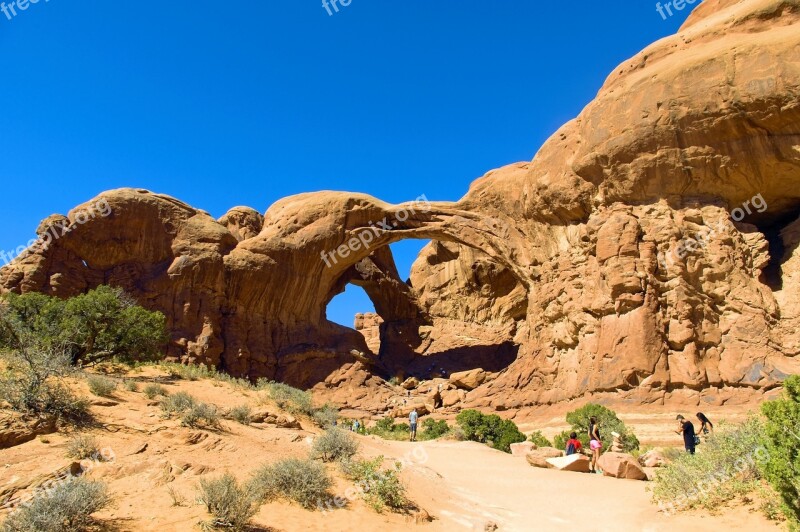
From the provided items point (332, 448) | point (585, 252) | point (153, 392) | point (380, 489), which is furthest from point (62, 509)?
point (585, 252)

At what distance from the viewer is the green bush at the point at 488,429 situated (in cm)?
1872

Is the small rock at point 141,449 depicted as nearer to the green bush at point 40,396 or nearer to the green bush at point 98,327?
the green bush at point 40,396

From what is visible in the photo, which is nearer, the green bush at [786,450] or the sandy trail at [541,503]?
the green bush at [786,450]

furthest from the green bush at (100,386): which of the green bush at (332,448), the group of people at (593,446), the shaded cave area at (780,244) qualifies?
the shaded cave area at (780,244)

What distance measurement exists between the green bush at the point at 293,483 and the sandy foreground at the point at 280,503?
153mm

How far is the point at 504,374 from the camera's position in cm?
2620

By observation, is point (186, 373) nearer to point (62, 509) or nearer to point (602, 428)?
point (62, 509)


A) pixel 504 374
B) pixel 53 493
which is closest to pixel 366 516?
pixel 53 493

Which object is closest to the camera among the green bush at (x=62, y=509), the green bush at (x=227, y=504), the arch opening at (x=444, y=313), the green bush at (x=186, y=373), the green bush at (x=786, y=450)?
the green bush at (x=62, y=509)

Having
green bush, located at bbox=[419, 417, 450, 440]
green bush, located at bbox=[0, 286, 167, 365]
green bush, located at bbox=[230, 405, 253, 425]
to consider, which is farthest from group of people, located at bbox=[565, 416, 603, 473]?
green bush, located at bbox=[0, 286, 167, 365]

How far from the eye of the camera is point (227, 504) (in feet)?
18.5

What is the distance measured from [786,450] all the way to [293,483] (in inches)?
217

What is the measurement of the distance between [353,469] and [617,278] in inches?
597

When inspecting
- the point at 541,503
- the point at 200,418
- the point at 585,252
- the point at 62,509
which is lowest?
the point at 541,503
